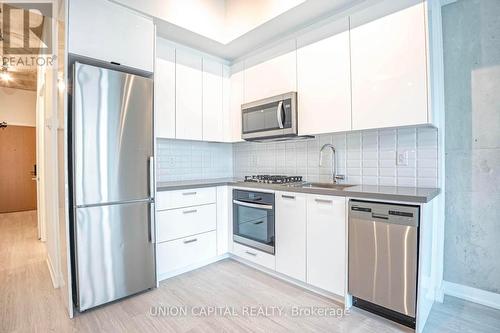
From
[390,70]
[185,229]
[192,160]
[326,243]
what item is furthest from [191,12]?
[326,243]

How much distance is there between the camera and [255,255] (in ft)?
8.89

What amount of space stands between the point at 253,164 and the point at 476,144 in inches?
90.7

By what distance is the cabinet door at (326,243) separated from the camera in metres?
2.01

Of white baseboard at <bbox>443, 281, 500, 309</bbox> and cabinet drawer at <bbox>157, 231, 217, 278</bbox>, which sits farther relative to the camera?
cabinet drawer at <bbox>157, 231, 217, 278</bbox>

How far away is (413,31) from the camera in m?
1.83

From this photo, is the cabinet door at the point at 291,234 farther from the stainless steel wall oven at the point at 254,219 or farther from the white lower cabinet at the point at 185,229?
the white lower cabinet at the point at 185,229

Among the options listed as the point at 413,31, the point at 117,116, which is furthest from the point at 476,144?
the point at 117,116

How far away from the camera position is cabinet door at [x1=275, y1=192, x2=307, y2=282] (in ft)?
7.47

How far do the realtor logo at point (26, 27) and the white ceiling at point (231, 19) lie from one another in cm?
100

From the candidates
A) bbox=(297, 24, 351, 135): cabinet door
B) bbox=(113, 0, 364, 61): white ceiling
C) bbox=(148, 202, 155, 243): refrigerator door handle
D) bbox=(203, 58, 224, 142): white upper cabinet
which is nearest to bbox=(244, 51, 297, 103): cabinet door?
bbox=(297, 24, 351, 135): cabinet door

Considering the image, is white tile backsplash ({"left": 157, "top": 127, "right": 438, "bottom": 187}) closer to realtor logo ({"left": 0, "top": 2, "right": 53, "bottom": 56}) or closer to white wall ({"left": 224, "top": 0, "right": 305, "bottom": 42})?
white wall ({"left": 224, "top": 0, "right": 305, "bottom": 42})

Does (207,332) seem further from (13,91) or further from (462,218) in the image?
(13,91)

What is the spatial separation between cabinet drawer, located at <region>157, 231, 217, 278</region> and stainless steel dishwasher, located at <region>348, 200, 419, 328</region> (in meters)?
A: 1.52

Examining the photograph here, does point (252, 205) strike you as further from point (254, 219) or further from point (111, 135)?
point (111, 135)
